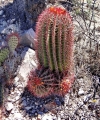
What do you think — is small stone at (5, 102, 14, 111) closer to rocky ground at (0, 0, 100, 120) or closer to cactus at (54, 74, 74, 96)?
rocky ground at (0, 0, 100, 120)

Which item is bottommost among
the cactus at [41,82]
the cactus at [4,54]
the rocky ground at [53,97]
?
the rocky ground at [53,97]

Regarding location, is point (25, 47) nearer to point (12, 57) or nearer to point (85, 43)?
point (12, 57)

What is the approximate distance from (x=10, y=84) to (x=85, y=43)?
1.18 m

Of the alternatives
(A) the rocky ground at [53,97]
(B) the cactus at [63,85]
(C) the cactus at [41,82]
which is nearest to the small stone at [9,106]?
(A) the rocky ground at [53,97]

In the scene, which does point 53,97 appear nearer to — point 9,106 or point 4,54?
point 9,106

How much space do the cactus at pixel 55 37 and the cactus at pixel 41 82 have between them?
97mm

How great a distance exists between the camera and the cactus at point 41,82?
11.4 feet

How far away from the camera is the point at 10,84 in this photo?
148 inches

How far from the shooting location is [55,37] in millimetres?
3303

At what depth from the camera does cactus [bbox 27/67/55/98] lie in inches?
137

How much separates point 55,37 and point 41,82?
488 millimetres

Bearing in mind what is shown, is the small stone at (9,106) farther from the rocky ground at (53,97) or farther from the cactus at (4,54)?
the cactus at (4,54)

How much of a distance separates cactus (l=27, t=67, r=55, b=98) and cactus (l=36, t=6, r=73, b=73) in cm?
10

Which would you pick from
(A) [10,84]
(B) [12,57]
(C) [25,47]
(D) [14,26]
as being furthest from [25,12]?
(A) [10,84]
